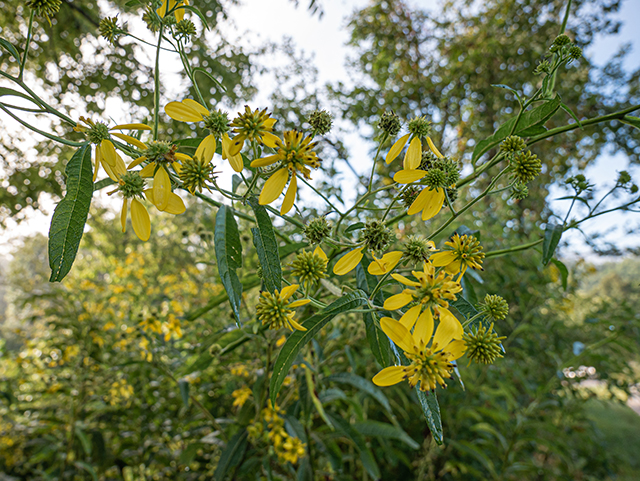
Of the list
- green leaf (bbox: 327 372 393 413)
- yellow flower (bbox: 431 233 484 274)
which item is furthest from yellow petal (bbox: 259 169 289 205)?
green leaf (bbox: 327 372 393 413)

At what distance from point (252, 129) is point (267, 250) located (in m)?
0.14

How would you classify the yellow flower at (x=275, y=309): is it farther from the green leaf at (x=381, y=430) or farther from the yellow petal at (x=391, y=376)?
the green leaf at (x=381, y=430)

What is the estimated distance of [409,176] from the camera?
0.39 metres

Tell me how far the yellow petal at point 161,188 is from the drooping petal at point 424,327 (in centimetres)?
32

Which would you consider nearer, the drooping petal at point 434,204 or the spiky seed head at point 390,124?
the drooping petal at point 434,204

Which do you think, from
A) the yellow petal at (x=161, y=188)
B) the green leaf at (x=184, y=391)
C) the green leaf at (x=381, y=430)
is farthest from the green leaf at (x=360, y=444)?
the yellow petal at (x=161, y=188)

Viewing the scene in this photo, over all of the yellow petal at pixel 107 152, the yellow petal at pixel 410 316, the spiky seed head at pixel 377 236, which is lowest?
the yellow petal at pixel 410 316

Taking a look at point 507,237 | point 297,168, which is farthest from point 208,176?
point 507,237

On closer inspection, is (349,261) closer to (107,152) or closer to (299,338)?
(299,338)

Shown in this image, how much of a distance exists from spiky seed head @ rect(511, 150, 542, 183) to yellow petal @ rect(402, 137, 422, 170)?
0.13m

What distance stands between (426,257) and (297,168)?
212mm

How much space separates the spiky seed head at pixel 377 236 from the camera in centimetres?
44

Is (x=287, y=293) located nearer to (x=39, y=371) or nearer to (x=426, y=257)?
(x=426, y=257)

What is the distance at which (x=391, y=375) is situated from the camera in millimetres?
353
